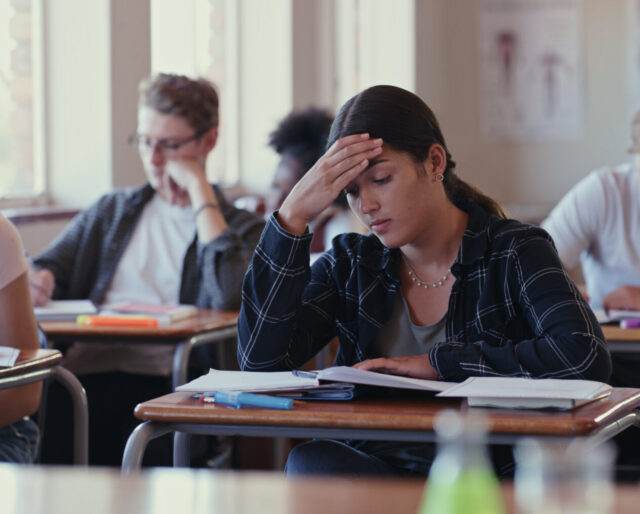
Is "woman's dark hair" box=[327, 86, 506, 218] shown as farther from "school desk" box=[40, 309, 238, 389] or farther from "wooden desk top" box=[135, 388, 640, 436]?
"school desk" box=[40, 309, 238, 389]

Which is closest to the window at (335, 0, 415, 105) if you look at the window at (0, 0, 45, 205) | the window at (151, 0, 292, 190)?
the window at (151, 0, 292, 190)

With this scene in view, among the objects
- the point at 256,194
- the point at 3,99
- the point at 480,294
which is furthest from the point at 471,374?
the point at 256,194

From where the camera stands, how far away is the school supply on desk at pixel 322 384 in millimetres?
1736

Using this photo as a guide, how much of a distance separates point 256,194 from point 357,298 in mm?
4224

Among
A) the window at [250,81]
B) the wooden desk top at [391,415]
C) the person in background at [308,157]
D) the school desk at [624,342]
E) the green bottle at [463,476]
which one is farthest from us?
the window at [250,81]

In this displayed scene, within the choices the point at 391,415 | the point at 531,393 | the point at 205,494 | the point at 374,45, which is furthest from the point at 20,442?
the point at 374,45

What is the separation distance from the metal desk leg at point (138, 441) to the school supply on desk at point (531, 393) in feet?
1.45

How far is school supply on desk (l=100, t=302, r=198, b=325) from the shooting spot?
294 cm

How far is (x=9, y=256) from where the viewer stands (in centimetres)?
222

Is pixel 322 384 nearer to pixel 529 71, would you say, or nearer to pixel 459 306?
pixel 459 306

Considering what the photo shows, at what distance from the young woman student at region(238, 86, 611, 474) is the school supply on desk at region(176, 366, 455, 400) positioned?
0.10 m

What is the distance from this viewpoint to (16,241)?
226 cm

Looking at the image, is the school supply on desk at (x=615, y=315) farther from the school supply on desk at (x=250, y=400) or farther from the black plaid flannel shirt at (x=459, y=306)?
the school supply on desk at (x=250, y=400)

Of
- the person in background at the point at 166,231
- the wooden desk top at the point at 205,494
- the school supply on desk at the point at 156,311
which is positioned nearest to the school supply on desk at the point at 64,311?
the school supply on desk at the point at 156,311
